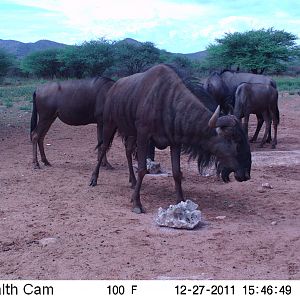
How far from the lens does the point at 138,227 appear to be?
6.47 meters

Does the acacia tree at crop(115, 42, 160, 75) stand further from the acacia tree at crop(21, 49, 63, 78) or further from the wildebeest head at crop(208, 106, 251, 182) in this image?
the wildebeest head at crop(208, 106, 251, 182)

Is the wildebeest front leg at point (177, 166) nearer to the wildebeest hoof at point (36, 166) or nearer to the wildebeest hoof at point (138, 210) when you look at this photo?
the wildebeest hoof at point (138, 210)

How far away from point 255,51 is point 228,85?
32.2 meters

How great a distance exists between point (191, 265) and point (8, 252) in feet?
6.31

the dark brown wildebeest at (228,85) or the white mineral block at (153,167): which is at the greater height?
the dark brown wildebeest at (228,85)

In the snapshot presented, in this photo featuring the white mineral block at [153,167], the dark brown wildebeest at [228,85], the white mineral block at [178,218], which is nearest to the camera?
the white mineral block at [178,218]

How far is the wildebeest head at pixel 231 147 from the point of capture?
6746 mm

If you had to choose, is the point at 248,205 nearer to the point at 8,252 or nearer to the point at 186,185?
the point at 186,185

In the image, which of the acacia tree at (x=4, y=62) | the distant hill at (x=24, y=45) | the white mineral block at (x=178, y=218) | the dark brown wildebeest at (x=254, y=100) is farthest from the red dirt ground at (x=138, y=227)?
the distant hill at (x=24, y=45)

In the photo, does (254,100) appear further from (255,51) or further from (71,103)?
(255,51)

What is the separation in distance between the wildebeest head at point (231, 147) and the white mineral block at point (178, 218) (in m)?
0.85

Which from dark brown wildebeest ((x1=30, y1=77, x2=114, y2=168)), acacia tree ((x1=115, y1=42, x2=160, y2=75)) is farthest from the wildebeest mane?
acacia tree ((x1=115, y1=42, x2=160, y2=75))

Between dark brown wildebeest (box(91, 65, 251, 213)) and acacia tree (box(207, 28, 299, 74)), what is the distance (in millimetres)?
37437
